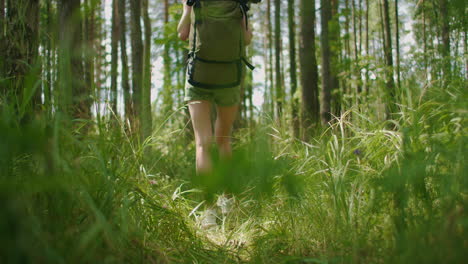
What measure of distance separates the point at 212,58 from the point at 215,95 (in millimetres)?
291

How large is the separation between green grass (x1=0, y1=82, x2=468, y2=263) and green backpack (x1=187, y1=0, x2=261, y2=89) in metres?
0.68

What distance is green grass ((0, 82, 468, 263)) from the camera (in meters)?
0.51

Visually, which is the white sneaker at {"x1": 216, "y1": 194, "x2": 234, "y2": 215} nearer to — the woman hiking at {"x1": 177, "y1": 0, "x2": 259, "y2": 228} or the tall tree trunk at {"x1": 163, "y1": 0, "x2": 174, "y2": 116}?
the woman hiking at {"x1": 177, "y1": 0, "x2": 259, "y2": 228}

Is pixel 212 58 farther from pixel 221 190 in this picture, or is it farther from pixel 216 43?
pixel 221 190

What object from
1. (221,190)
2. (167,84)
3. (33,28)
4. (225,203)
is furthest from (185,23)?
(167,84)

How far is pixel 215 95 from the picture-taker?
218 centimetres

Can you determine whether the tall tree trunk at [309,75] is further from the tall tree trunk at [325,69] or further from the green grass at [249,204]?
the green grass at [249,204]

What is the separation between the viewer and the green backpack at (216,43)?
1.86 metres

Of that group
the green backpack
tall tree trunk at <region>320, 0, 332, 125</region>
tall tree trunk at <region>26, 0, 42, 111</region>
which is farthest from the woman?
tall tree trunk at <region>320, 0, 332, 125</region>

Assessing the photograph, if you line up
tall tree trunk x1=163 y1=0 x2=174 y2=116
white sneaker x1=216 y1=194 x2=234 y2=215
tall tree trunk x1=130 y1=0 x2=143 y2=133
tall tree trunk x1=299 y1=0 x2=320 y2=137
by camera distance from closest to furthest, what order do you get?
white sneaker x1=216 y1=194 x2=234 y2=215 → tall tree trunk x1=130 y1=0 x2=143 y2=133 → tall tree trunk x1=299 y1=0 x2=320 y2=137 → tall tree trunk x1=163 y1=0 x2=174 y2=116

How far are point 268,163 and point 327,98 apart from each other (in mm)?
5392

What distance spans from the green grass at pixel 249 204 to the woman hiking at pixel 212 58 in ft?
1.41

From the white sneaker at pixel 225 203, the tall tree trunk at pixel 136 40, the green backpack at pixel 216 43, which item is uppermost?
the tall tree trunk at pixel 136 40

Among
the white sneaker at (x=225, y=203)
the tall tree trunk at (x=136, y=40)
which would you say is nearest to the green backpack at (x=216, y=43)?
the white sneaker at (x=225, y=203)
